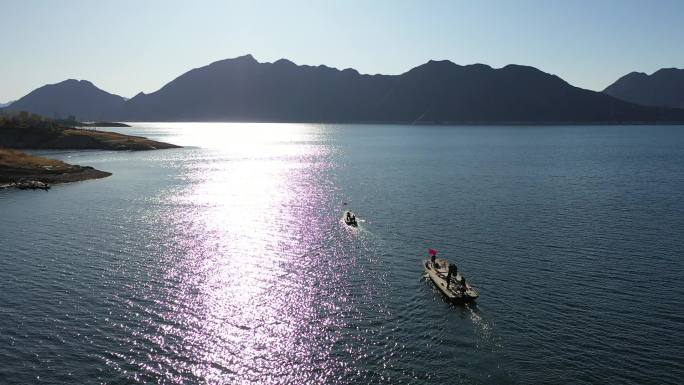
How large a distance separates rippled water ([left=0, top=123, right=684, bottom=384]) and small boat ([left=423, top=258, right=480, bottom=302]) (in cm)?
135

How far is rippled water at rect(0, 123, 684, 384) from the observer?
35656 mm

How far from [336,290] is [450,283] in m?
12.1

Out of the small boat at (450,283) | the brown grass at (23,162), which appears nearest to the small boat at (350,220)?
the small boat at (450,283)

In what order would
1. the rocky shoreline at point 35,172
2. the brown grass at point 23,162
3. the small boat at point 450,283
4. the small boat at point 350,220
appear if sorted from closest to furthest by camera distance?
the small boat at point 450,283 < the small boat at point 350,220 < the rocky shoreline at point 35,172 < the brown grass at point 23,162

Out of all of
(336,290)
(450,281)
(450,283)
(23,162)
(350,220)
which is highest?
(23,162)

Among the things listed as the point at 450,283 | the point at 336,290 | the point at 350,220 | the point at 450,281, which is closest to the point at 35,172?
the point at 350,220

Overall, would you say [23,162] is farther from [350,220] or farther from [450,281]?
[450,281]

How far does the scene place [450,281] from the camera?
4950 centimetres

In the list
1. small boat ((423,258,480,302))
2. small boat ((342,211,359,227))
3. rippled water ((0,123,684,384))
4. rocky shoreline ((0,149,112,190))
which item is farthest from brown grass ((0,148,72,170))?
small boat ((423,258,480,302))

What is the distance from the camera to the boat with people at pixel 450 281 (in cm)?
4647

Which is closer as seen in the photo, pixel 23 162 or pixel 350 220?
pixel 350 220

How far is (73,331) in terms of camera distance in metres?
40.2

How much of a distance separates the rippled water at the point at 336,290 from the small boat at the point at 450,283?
4.44 ft

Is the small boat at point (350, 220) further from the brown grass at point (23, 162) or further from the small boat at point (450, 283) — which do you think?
the brown grass at point (23, 162)
